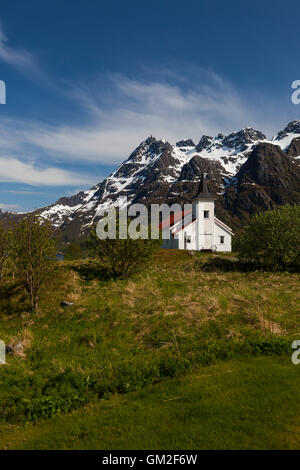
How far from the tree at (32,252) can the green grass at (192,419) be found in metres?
12.2

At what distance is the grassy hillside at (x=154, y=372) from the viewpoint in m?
6.16

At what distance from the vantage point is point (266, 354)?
9.55 metres

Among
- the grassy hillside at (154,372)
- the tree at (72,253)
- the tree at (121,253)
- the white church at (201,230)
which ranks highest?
the white church at (201,230)

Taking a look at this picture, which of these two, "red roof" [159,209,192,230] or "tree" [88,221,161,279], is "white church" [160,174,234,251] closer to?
"red roof" [159,209,192,230]

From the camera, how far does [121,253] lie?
2525 cm

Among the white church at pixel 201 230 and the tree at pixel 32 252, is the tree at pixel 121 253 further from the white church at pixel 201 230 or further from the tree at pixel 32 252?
the white church at pixel 201 230

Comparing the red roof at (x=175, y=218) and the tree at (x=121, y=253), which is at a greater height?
the red roof at (x=175, y=218)

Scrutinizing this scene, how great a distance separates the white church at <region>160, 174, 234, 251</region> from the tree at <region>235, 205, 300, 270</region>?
80.1 feet

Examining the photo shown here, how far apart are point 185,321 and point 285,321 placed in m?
4.32

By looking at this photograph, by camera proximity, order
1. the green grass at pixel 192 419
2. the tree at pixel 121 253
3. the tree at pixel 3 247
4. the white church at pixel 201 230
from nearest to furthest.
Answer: the green grass at pixel 192 419
the tree at pixel 3 247
the tree at pixel 121 253
the white church at pixel 201 230

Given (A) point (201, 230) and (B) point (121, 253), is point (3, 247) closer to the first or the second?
(B) point (121, 253)

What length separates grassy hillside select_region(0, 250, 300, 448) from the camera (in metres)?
6.16

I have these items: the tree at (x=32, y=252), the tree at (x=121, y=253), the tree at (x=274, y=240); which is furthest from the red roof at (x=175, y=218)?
the tree at (x=32, y=252)
